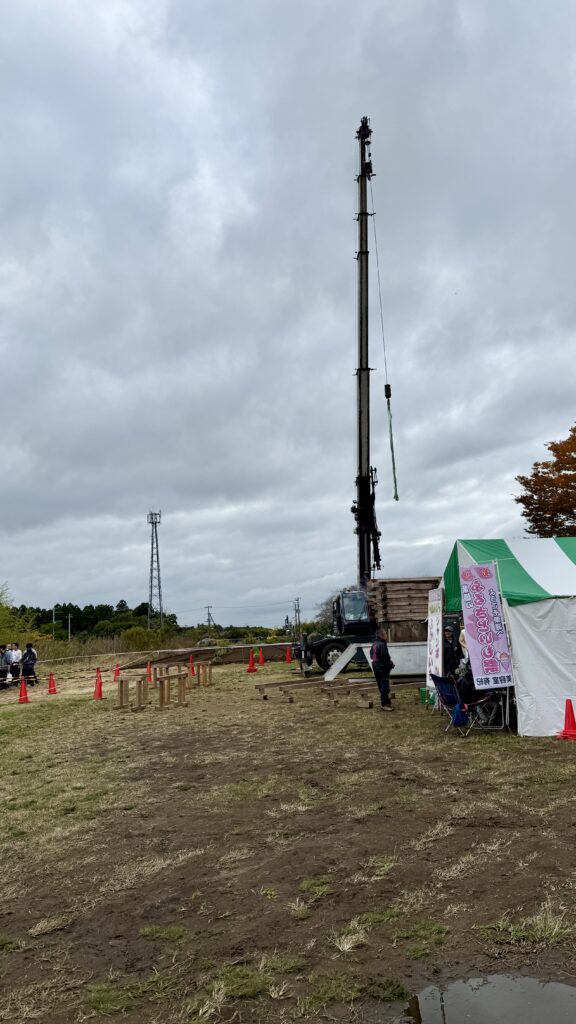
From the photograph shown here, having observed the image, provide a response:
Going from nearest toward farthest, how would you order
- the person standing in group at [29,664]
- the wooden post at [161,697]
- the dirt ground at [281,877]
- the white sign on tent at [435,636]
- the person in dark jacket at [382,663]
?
the dirt ground at [281,877] < the white sign on tent at [435,636] < the person in dark jacket at [382,663] < the wooden post at [161,697] < the person standing in group at [29,664]

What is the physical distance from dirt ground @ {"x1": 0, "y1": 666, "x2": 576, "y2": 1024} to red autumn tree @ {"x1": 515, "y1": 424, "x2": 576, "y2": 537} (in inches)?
703

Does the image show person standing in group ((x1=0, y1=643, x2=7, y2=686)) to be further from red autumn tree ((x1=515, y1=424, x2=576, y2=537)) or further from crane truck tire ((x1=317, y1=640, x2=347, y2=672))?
red autumn tree ((x1=515, y1=424, x2=576, y2=537))

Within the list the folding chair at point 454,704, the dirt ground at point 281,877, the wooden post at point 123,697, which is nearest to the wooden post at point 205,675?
the wooden post at point 123,697

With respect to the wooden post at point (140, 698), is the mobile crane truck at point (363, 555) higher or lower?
higher

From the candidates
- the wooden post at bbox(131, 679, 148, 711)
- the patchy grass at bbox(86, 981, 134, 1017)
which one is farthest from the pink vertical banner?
the wooden post at bbox(131, 679, 148, 711)

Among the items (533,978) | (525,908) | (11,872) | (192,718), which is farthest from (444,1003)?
(192,718)

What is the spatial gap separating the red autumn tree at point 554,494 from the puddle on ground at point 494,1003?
24.3 metres

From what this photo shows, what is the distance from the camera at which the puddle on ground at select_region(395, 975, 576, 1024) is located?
3115 mm

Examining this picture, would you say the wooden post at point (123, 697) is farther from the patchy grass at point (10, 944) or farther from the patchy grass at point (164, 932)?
the patchy grass at point (164, 932)

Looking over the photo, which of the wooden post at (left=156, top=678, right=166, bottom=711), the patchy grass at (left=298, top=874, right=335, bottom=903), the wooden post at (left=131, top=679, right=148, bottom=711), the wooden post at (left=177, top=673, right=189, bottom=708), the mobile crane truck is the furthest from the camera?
the mobile crane truck

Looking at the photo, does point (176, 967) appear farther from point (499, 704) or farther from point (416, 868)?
point (499, 704)

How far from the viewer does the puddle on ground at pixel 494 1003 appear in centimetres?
312

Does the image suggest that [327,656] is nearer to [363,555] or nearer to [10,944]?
[363,555]

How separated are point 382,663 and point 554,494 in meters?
15.6
